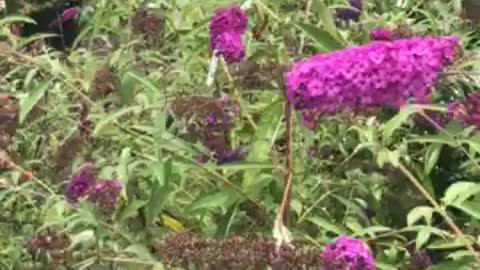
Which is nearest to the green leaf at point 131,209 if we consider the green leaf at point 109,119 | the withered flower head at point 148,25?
the green leaf at point 109,119

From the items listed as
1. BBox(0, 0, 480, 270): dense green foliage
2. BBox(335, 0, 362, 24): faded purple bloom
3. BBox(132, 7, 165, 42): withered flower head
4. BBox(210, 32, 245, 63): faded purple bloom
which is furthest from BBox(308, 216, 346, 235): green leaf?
BBox(335, 0, 362, 24): faded purple bloom

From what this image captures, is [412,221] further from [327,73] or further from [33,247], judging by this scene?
[33,247]

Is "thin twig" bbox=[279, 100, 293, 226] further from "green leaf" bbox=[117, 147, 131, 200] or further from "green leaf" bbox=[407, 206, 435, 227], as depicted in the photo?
"green leaf" bbox=[117, 147, 131, 200]

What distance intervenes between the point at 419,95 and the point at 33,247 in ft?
2.11

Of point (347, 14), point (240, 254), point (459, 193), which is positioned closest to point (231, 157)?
point (459, 193)

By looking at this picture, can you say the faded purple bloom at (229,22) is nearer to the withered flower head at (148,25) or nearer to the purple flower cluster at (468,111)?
the purple flower cluster at (468,111)

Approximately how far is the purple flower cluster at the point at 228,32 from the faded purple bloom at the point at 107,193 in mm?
310

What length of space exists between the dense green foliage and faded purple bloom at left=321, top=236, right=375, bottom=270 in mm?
279

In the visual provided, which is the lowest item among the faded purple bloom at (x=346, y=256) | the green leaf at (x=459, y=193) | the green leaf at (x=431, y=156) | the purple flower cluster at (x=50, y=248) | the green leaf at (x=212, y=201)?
the green leaf at (x=212, y=201)

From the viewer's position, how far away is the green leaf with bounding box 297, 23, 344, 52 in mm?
2217

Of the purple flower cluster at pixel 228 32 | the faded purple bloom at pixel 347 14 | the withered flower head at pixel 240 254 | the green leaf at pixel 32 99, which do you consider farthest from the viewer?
the faded purple bloom at pixel 347 14

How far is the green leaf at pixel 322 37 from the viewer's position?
2.22 metres

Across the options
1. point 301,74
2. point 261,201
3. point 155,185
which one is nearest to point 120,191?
point 155,185

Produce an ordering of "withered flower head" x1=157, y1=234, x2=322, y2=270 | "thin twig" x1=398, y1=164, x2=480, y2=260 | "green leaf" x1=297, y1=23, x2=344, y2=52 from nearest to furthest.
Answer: "withered flower head" x1=157, y1=234, x2=322, y2=270 → "thin twig" x1=398, y1=164, x2=480, y2=260 → "green leaf" x1=297, y1=23, x2=344, y2=52
